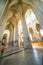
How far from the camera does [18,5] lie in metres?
9.74

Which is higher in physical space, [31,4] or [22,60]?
[31,4]

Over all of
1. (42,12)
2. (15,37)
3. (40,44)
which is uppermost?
(42,12)

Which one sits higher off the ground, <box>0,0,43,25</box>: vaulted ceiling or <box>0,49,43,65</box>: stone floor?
<box>0,0,43,25</box>: vaulted ceiling

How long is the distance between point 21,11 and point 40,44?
447cm

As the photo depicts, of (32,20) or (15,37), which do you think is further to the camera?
(32,20)

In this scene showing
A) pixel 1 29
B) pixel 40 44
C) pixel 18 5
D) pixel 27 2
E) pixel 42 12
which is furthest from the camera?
pixel 18 5

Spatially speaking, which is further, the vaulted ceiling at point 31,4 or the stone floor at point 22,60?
the vaulted ceiling at point 31,4

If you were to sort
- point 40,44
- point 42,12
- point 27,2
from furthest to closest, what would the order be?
1. point 27,2
2. point 42,12
3. point 40,44

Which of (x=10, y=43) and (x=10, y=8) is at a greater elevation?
(x=10, y=8)

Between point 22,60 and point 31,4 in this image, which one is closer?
point 22,60

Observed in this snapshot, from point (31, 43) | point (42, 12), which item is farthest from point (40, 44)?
point (42, 12)

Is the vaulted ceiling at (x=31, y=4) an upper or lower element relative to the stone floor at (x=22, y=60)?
upper

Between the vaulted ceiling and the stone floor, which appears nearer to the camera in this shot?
the stone floor

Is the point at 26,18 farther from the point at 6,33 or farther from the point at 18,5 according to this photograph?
the point at 6,33
